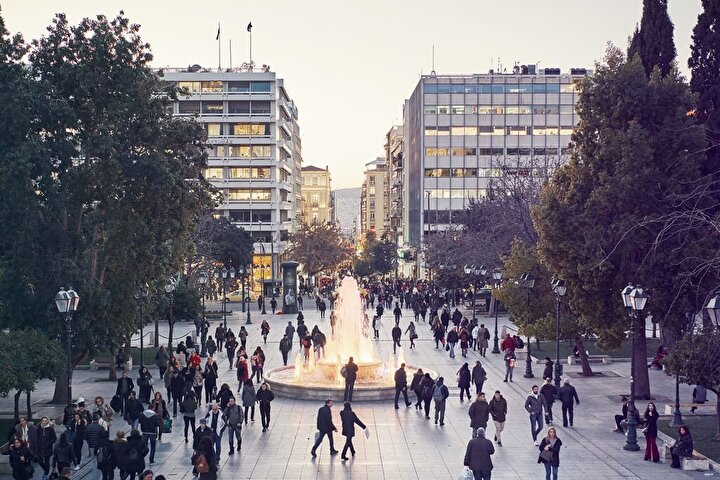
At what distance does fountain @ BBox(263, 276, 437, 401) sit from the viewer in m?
27.9

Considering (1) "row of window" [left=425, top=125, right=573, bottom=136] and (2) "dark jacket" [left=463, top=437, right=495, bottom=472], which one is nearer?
(2) "dark jacket" [left=463, top=437, right=495, bottom=472]

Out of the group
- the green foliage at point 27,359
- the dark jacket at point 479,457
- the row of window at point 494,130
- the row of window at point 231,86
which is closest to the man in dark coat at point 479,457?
the dark jacket at point 479,457

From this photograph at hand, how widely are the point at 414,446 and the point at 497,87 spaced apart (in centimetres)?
8621

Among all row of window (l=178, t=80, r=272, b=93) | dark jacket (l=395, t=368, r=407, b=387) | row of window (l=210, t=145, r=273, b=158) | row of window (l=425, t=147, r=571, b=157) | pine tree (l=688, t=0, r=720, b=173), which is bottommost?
dark jacket (l=395, t=368, r=407, b=387)

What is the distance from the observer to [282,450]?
20.9 metres

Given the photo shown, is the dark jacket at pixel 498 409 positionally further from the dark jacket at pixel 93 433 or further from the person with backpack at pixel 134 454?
the dark jacket at pixel 93 433

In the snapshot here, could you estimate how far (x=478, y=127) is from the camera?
103625mm

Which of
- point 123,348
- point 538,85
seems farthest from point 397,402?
point 538,85

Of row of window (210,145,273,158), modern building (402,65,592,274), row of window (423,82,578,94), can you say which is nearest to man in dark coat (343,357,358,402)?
row of window (210,145,273,158)

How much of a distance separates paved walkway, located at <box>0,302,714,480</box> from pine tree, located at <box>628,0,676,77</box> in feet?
38.2

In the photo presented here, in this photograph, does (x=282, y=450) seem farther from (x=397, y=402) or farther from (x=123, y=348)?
(x=123, y=348)

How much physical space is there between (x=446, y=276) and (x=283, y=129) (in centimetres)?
4830

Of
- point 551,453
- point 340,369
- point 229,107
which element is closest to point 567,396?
point 551,453

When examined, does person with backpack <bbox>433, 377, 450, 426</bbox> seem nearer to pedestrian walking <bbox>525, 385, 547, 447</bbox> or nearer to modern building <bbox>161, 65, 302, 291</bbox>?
pedestrian walking <bbox>525, 385, 547, 447</bbox>
